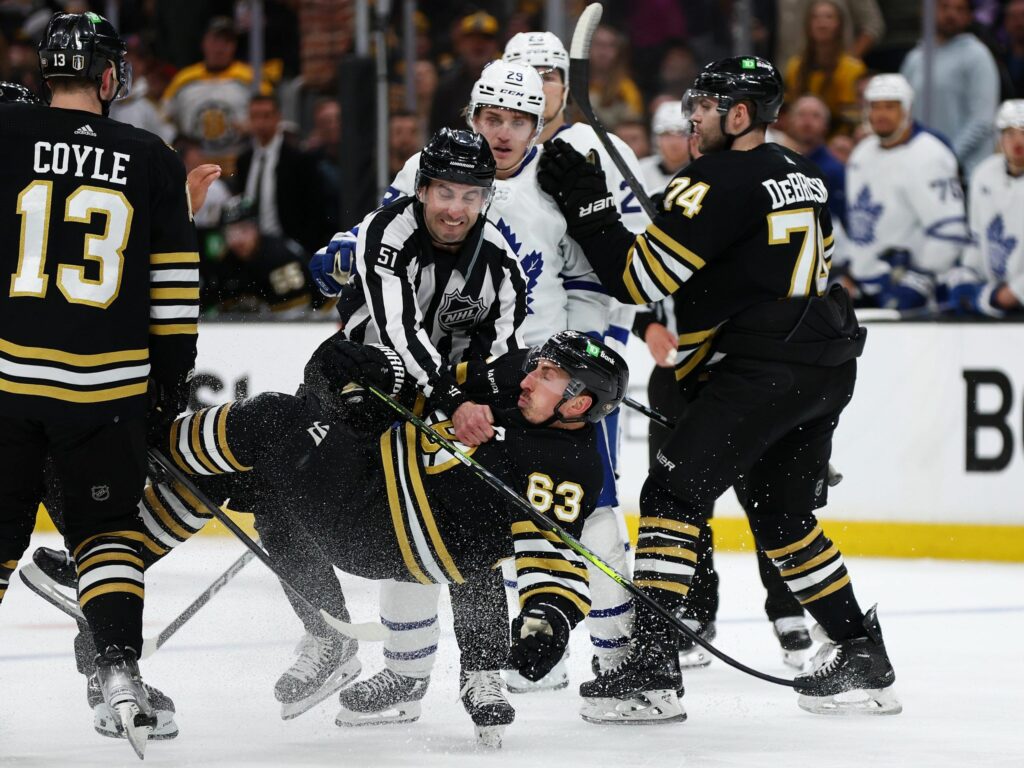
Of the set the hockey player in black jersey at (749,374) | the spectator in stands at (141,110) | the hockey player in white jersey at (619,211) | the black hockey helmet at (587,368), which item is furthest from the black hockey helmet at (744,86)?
the spectator in stands at (141,110)

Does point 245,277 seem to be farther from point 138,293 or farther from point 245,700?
point 138,293

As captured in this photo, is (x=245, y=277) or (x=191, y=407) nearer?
(x=191, y=407)

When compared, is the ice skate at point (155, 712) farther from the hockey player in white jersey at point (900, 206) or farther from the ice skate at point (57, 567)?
the hockey player in white jersey at point (900, 206)

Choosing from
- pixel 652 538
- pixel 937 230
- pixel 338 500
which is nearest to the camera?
pixel 338 500

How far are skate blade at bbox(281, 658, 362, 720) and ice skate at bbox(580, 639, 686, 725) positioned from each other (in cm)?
55

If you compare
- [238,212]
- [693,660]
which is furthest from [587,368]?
[238,212]

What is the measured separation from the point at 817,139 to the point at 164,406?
4.44 metres

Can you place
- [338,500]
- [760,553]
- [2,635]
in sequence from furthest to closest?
[2,635]
[760,553]
[338,500]

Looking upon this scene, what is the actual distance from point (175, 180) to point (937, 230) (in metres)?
4.11

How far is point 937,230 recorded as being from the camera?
6.82 meters

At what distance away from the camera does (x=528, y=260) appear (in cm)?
429

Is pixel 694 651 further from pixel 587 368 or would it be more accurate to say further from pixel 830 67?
pixel 830 67

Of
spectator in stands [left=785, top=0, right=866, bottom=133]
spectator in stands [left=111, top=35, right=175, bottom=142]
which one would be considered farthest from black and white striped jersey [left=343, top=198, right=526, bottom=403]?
spectator in stands [left=111, top=35, right=175, bottom=142]

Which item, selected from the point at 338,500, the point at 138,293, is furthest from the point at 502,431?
the point at 138,293
